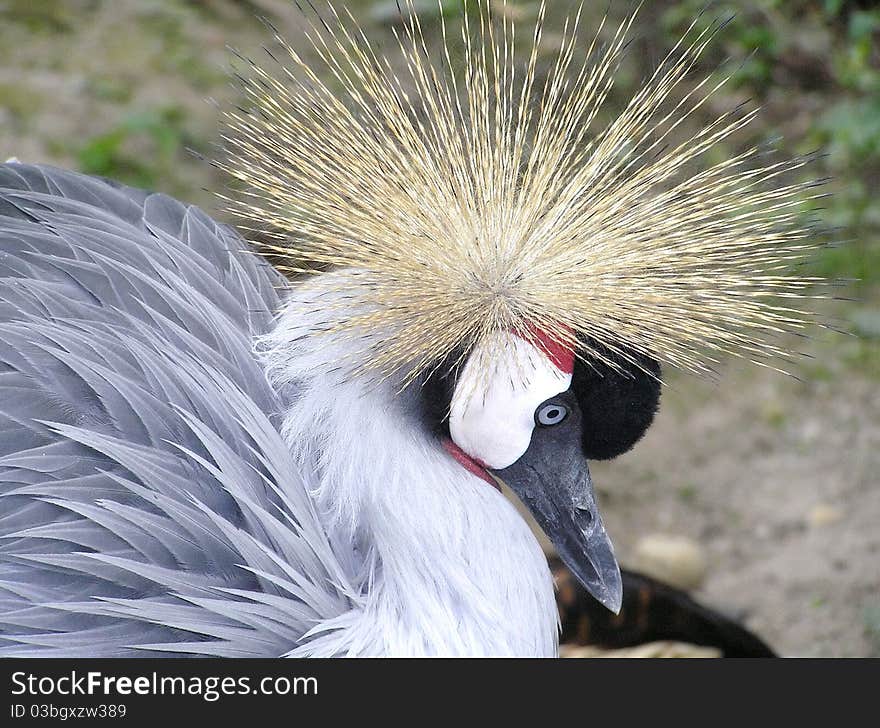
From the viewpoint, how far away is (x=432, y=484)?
121 centimetres

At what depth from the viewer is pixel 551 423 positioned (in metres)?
1.18

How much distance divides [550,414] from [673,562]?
99cm

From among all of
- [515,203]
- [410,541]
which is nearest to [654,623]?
[410,541]

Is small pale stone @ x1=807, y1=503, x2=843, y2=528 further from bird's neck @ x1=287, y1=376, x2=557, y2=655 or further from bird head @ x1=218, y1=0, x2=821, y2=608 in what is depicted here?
bird's neck @ x1=287, y1=376, x2=557, y2=655

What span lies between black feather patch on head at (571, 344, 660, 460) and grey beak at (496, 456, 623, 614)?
5 cm

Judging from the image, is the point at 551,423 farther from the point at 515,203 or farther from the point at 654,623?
the point at 654,623

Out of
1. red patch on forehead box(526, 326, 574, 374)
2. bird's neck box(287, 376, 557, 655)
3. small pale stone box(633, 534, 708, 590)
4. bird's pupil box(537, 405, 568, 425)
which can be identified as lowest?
bird's neck box(287, 376, 557, 655)

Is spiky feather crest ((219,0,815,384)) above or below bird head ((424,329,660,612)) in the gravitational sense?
above

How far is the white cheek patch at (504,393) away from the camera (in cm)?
113

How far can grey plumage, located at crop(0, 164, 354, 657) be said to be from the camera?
3.82 ft

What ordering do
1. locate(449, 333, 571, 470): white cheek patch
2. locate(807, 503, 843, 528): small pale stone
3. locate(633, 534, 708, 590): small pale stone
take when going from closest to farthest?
locate(449, 333, 571, 470): white cheek patch, locate(633, 534, 708, 590): small pale stone, locate(807, 503, 843, 528): small pale stone

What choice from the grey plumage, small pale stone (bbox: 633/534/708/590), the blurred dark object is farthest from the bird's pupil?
small pale stone (bbox: 633/534/708/590)
